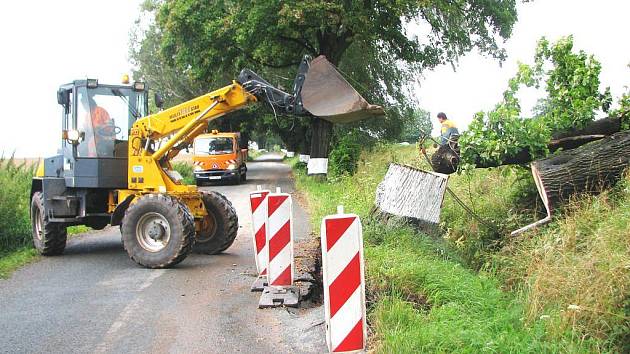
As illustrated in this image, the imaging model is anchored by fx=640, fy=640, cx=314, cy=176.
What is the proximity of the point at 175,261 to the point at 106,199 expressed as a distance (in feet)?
8.21

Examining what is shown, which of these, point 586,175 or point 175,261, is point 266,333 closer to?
point 175,261

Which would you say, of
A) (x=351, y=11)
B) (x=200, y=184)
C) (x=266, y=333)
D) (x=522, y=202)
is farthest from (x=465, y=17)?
(x=266, y=333)

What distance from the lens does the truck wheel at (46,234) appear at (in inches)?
427

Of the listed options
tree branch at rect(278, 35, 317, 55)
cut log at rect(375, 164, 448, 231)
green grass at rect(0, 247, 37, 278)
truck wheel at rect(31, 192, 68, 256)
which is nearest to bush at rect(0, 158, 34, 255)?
green grass at rect(0, 247, 37, 278)

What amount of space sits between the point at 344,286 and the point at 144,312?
289cm

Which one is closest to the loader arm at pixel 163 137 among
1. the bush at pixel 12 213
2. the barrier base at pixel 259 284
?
the barrier base at pixel 259 284

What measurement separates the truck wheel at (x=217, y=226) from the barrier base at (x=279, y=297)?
10.4 feet

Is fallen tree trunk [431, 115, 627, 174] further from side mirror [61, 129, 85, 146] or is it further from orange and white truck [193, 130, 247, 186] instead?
orange and white truck [193, 130, 247, 186]

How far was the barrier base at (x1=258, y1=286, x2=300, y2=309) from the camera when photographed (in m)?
7.05

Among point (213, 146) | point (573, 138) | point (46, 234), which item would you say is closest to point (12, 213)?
point (46, 234)

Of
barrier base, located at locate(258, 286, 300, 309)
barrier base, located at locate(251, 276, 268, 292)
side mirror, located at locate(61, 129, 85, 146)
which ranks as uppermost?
side mirror, located at locate(61, 129, 85, 146)

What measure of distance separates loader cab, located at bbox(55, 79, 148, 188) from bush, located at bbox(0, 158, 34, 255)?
5.55 ft

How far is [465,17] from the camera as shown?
24.8 m

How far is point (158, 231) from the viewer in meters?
9.59
